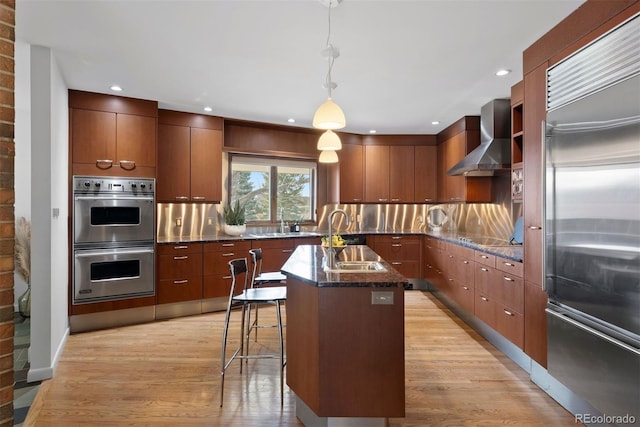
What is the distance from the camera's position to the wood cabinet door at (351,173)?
239 inches

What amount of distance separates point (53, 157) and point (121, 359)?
186cm

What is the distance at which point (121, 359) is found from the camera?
321 cm

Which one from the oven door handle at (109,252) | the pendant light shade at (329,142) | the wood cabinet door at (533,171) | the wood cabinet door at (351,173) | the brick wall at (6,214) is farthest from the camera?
the wood cabinet door at (351,173)

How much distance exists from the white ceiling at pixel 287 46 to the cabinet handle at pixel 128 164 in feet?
2.57

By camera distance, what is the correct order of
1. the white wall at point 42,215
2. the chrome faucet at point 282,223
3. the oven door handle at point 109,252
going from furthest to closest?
the chrome faucet at point 282,223 → the oven door handle at point 109,252 → the white wall at point 42,215

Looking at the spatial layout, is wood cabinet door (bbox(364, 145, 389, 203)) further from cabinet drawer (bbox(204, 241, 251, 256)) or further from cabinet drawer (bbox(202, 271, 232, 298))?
cabinet drawer (bbox(202, 271, 232, 298))

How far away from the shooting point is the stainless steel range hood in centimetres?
414

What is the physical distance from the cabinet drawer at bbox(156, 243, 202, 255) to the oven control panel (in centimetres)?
69

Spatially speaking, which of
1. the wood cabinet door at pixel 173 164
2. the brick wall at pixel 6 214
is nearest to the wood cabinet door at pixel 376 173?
the wood cabinet door at pixel 173 164

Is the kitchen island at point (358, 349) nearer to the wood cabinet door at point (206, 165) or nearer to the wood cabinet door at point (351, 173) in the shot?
the wood cabinet door at point (206, 165)

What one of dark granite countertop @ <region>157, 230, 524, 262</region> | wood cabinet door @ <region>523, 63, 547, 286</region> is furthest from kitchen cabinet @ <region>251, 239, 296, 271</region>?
wood cabinet door @ <region>523, 63, 547, 286</region>

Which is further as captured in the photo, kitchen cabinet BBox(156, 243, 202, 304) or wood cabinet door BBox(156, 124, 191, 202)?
wood cabinet door BBox(156, 124, 191, 202)

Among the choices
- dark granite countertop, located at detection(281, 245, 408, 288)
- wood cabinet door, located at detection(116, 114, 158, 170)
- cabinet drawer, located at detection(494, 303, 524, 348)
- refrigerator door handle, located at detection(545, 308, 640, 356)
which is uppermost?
wood cabinet door, located at detection(116, 114, 158, 170)

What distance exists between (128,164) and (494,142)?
14.2 ft
